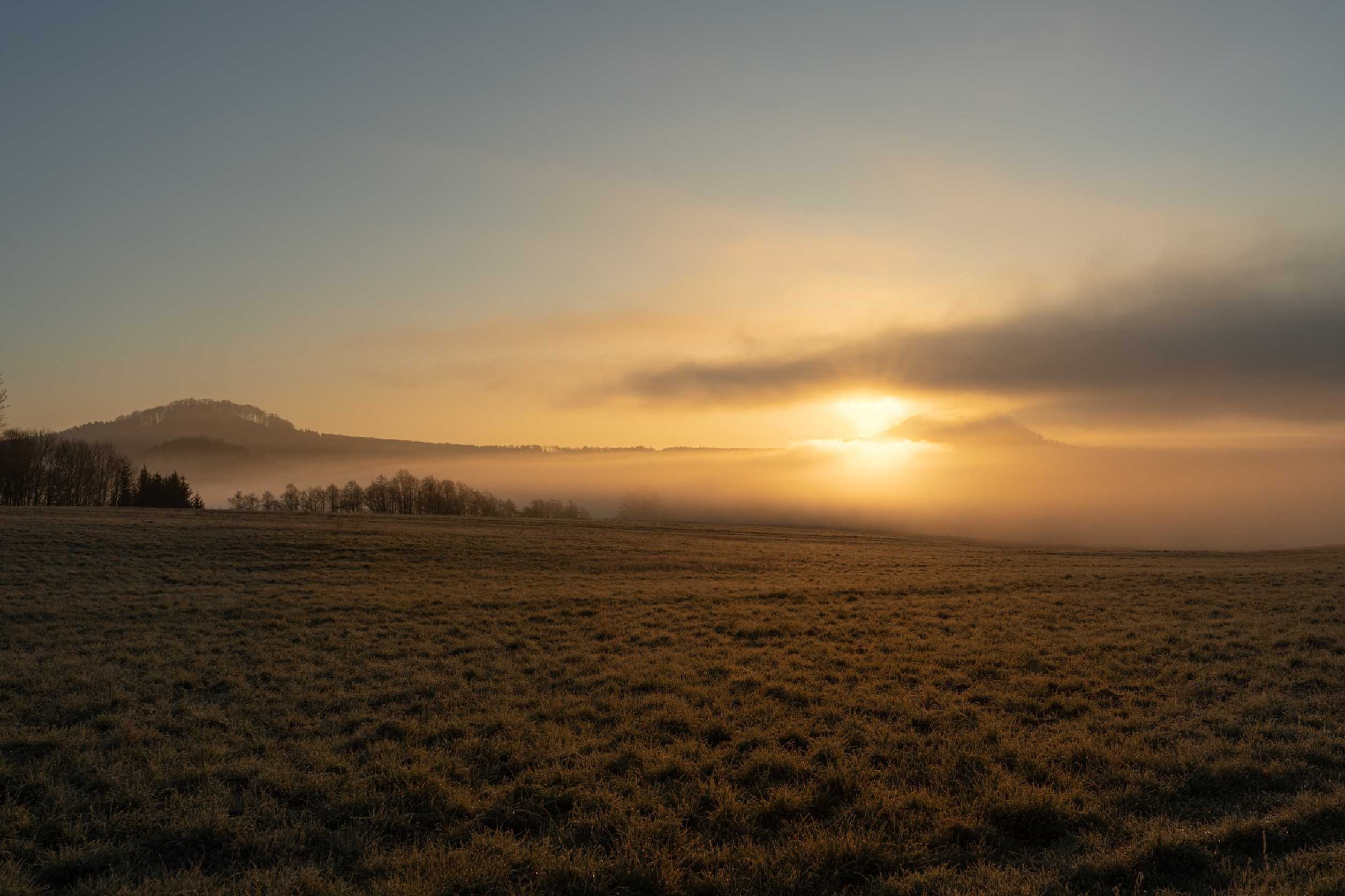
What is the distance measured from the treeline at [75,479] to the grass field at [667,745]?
8469 cm

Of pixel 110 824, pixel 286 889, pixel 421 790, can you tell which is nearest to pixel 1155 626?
pixel 421 790

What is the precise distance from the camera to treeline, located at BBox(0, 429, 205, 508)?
93000mm

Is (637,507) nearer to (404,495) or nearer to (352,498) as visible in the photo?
(404,495)

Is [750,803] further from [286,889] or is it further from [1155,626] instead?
[1155,626]

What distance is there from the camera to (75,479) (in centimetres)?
10800

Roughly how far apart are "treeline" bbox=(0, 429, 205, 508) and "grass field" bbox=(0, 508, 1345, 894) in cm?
8469

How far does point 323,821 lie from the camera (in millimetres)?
7406

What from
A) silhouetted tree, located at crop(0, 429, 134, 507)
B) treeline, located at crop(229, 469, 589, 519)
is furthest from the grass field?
treeline, located at crop(229, 469, 589, 519)

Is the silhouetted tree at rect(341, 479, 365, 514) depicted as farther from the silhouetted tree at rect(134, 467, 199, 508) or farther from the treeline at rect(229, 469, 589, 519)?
the silhouetted tree at rect(134, 467, 199, 508)

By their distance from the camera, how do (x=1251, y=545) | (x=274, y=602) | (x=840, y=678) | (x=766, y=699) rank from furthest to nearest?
(x=1251, y=545) < (x=274, y=602) < (x=840, y=678) < (x=766, y=699)

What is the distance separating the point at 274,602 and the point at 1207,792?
23591 mm

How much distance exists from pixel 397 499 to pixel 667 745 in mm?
140571

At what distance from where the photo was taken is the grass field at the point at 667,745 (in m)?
6.45

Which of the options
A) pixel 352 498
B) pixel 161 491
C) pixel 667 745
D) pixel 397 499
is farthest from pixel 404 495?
pixel 667 745
